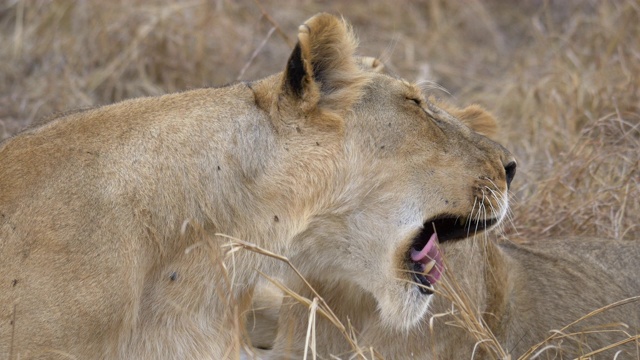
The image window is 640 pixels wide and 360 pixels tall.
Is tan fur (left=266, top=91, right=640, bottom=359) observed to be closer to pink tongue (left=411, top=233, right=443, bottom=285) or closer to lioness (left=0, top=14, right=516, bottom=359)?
pink tongue (left=411, top=233, right=443, bottom=285)

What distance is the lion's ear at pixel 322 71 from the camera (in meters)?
2.76

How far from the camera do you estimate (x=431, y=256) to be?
9.93ft

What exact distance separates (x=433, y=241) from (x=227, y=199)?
0.59 metres

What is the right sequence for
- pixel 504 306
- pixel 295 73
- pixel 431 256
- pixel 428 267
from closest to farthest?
pixel 295 73 < pixel 428 267 < pixel 431 256 < pixel 504 306

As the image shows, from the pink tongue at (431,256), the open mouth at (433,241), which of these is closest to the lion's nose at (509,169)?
the open mouth at (433,241)

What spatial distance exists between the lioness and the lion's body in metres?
0.20

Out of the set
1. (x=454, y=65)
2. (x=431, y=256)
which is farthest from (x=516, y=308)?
(x=454, y=65)

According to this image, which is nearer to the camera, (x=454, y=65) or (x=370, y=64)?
(x=370, y=64)

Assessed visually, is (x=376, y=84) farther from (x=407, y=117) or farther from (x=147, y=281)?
(x=147, y=281)

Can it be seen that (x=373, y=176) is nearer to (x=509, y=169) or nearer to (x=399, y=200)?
(x=399, y=200)

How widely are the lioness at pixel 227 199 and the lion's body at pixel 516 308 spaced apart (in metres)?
0.20

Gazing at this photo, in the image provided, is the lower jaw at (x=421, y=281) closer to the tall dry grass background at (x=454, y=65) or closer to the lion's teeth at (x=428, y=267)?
the lion's teeth at (x=428, y=267)

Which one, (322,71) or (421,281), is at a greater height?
(322,71)

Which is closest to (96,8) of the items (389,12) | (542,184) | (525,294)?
(389,12)
